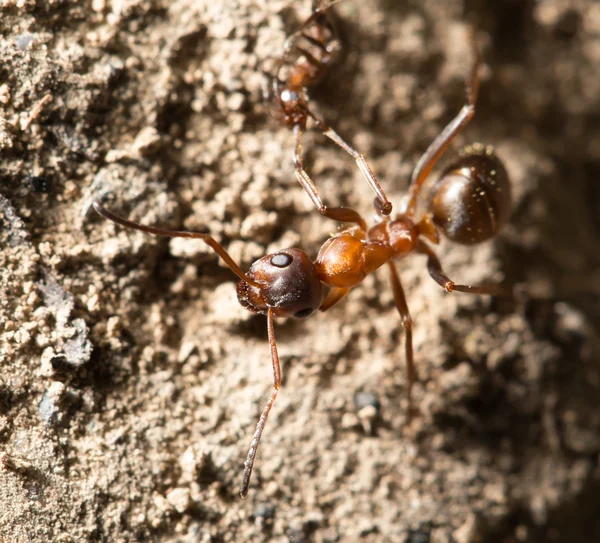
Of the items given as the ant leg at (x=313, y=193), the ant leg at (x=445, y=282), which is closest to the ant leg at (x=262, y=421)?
the ant leg at (x=313, y=193)

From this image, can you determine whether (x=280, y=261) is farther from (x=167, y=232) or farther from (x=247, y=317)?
(x=167, y=232)

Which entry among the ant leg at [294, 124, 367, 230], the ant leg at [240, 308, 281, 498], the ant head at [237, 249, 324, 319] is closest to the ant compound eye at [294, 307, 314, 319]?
the ant head at [237, 249, 324, 319]

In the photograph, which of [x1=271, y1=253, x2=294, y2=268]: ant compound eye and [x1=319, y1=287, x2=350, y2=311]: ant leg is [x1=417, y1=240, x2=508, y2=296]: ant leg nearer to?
[x1=319, y1=287, x2=350, y2=311]: ant leg

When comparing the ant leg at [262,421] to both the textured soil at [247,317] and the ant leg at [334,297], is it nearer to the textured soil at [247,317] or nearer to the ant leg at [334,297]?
the textured soil at [247,317]

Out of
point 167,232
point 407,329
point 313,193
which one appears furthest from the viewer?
point 407,329

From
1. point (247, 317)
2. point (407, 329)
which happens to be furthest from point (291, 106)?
point (407, 329)
